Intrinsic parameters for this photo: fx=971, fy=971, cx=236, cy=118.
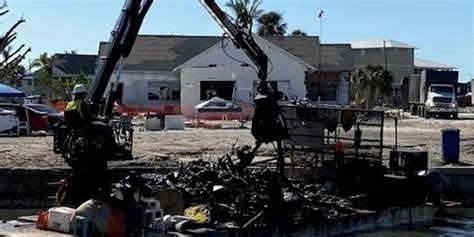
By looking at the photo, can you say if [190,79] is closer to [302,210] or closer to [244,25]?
[244,25]

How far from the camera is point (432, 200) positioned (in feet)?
71.1

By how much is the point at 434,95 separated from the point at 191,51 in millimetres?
17683

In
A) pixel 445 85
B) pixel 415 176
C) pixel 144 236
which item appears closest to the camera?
pixel 144 236

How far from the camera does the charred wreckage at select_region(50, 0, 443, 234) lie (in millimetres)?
15219

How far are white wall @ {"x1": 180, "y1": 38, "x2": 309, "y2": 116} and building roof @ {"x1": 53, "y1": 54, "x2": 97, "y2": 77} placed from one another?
94.3 feet

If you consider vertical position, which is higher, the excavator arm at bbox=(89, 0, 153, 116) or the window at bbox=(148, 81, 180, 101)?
the excavator arm at bbox=(89, 0, 153, 116)

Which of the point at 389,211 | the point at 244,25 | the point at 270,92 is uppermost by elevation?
the point at 244,25

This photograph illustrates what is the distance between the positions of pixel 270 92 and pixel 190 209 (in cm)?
300

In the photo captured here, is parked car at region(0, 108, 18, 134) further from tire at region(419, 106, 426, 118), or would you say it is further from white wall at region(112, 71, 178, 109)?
tire at region(419, 106, 426, 118)

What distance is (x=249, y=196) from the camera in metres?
17.3

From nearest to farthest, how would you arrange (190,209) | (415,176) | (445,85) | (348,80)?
(190,209)
(415,176)
(445,85)
(348,80)

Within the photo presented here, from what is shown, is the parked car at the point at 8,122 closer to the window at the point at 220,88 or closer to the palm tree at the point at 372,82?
the window at the point at 220,88

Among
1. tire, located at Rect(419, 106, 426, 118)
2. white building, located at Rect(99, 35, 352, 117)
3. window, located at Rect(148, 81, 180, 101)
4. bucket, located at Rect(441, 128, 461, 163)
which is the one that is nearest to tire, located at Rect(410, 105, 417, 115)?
tire, located at Rect(419, 106, 426, 118)

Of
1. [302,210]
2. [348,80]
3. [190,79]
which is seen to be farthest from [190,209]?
[348,80]
